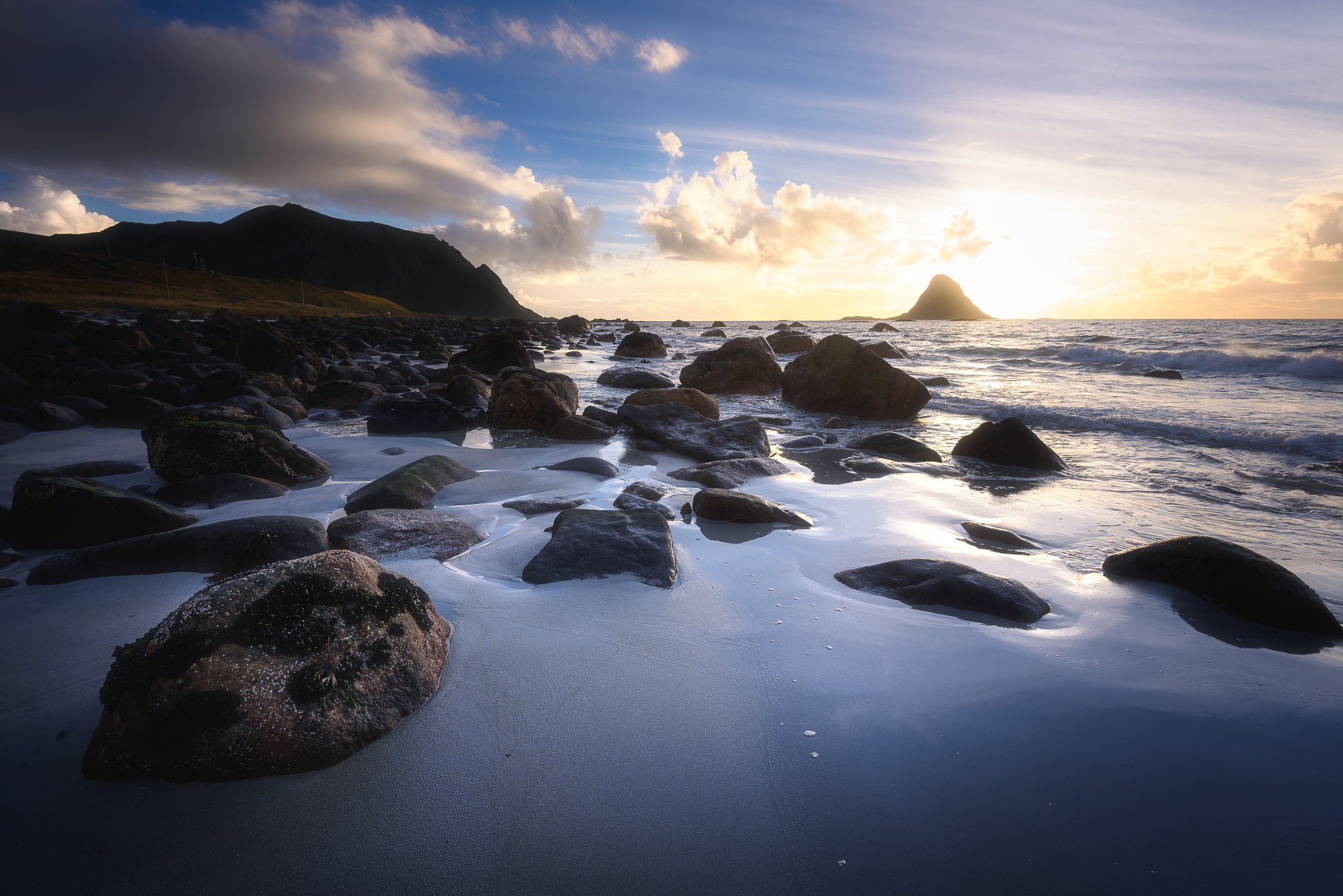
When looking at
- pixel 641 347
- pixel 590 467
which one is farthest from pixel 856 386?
pixel 641 347

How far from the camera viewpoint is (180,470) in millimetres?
3867

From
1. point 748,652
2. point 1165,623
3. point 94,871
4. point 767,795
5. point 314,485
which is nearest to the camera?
point 94,871

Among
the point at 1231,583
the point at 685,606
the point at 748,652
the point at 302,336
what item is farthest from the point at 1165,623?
the point at 302,336

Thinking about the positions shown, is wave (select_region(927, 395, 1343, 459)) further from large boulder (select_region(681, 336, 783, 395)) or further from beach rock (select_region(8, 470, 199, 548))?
beach rock (select_region(8, 470, 199, 548))

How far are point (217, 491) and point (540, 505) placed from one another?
2104 millimetres

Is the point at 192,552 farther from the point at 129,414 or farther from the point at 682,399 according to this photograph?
the point at 682,399

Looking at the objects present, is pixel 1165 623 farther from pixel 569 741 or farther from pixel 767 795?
pixel 569 741

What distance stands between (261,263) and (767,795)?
520 feet

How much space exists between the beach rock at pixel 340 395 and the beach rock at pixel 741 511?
594 centimetres

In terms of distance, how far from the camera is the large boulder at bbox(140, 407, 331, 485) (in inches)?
153

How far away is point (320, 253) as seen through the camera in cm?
12619

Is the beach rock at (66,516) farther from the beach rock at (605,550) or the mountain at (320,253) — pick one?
the mountain at (320,253)

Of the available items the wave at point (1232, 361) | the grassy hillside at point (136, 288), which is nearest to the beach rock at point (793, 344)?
the wave at point (1232, 361)

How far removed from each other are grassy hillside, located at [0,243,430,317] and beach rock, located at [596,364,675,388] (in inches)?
1248
